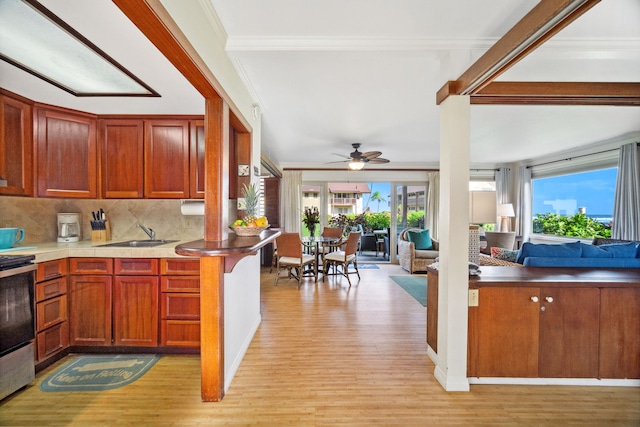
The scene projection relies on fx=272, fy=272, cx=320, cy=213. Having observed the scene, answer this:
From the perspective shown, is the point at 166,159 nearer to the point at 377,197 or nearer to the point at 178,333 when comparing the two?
the point at 178,333

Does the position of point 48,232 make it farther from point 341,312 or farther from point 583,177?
point 583,177

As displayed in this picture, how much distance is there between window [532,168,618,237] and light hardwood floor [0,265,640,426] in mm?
4495

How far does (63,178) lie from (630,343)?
4.94 metres

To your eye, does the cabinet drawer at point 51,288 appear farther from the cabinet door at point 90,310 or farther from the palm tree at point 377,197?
the palm tree at point 377,197

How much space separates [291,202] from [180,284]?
452 cm

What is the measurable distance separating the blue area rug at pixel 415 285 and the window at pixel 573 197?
132 inches

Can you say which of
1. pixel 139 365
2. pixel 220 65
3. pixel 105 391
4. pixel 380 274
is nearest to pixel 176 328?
pixel 139 365

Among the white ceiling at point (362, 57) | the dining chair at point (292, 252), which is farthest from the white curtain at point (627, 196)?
the dining chair at point (292, 252)

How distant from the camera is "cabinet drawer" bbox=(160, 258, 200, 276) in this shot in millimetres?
2383

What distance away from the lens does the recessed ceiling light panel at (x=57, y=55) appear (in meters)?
1.50

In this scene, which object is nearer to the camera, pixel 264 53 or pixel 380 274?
pixel 264 53

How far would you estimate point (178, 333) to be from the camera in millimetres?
2400

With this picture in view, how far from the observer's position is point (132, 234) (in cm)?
305

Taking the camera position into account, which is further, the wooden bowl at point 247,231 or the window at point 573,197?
the window at point 573,197
